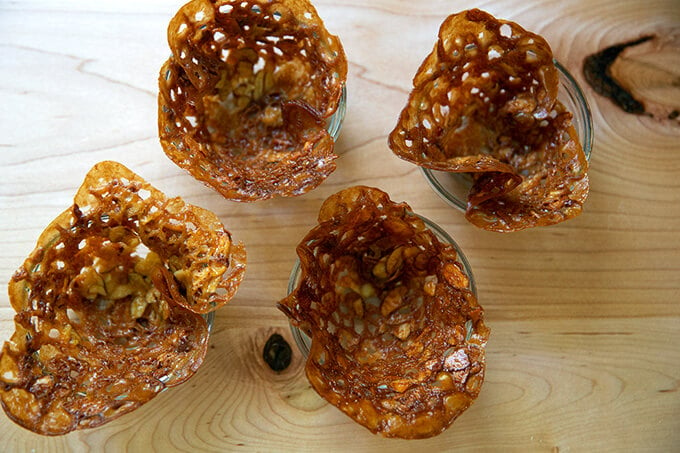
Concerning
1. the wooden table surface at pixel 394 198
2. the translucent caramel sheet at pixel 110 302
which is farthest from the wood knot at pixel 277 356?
the translucent caramel sheet at pixel 110 302

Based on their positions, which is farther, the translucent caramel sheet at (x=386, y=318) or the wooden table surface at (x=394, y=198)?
the wooden table surface at (x=394, y=198)

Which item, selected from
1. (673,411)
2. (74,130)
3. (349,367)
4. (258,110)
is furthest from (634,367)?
(74,130)

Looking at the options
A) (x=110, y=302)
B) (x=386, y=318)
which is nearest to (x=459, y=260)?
(x=386, y=318)

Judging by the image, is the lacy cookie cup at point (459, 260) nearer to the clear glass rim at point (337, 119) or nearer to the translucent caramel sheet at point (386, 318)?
the translucent caramel sheet at point (386, 318)

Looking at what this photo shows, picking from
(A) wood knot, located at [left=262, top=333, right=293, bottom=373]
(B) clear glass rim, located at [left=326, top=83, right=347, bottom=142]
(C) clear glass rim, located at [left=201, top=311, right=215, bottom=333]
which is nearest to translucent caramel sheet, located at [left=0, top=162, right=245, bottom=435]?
(C) clear glass rim, located at [left=201, top=311, right=215, bottom=333]

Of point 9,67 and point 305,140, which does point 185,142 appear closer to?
point 305,140

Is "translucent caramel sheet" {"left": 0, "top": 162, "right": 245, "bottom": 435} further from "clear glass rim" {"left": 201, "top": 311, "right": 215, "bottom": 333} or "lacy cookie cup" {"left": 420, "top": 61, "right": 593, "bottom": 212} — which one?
"lacy cookie cup" {"left": 420, "top": 61, "right": 593, "bottom": 212}
